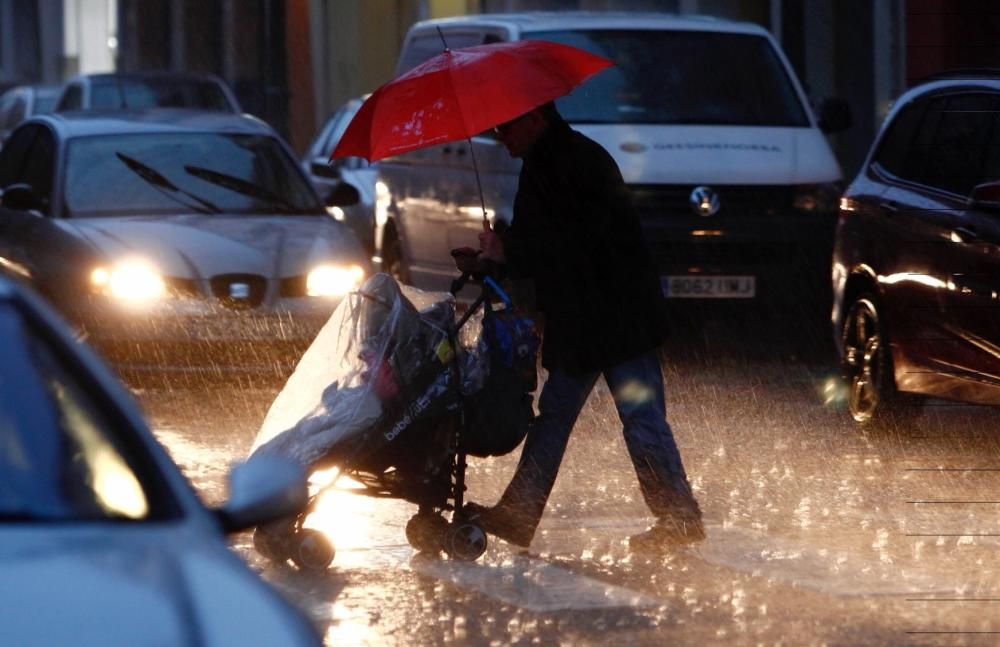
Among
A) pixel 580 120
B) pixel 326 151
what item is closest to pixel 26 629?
pixel 580 120

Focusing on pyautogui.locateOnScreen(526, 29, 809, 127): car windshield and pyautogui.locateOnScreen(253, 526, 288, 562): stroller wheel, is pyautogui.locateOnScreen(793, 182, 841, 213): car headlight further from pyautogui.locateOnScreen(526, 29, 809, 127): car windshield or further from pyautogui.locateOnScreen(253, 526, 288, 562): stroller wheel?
pyautogui.locateOnScreen(253, 526, 288, 562): stroller wheel

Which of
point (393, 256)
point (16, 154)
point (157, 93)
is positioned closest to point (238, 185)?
point (16, 154)

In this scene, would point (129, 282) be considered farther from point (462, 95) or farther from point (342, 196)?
point (462, 95)

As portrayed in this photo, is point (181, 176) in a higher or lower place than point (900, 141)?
lower

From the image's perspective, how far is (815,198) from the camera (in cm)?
1420

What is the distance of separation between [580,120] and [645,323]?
625 centimetres

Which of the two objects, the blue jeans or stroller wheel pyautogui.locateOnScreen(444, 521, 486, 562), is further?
the blue jeans

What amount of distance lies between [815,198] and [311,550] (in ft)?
23.5

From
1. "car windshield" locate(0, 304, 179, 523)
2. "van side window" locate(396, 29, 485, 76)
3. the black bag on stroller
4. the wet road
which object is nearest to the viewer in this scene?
"car windshield" locate(0, 304, 179, 523)

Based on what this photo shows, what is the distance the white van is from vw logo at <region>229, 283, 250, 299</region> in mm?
2367

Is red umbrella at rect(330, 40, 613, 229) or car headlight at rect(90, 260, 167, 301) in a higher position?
red umbrella at rect(330, 40, 613, 229)

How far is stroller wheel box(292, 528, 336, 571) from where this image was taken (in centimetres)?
768

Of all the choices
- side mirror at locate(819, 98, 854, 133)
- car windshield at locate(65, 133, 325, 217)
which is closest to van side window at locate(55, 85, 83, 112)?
car windshield at locate(65, 133, 325, 217)

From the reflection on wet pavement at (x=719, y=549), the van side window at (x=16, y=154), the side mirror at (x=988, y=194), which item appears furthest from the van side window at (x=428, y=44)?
the side mirror at (x=988, y=194)
